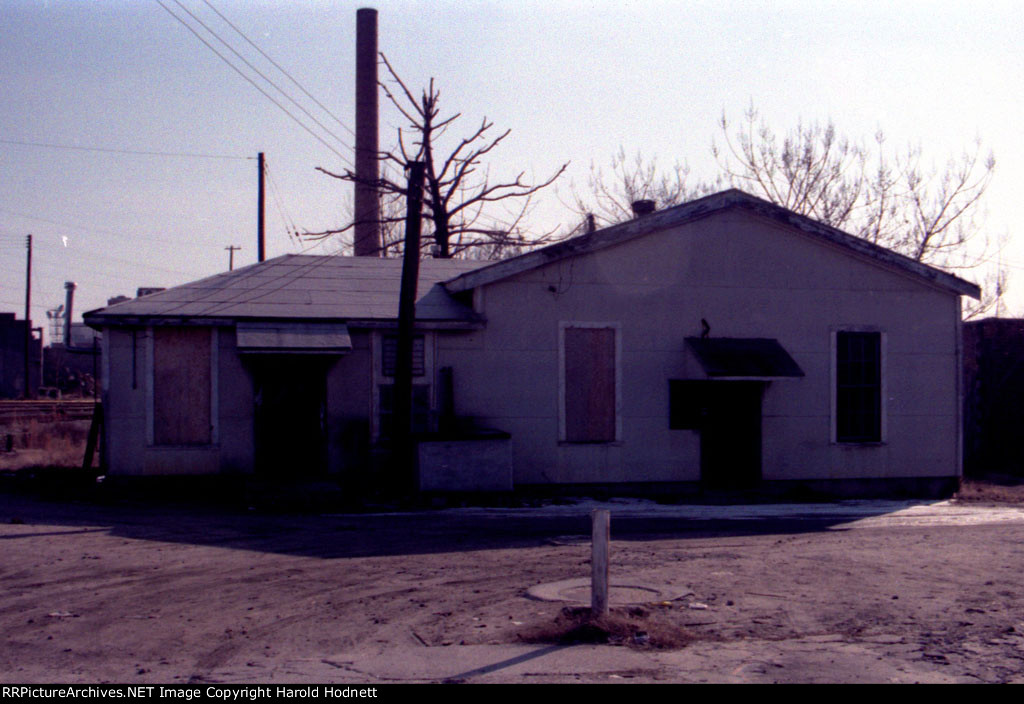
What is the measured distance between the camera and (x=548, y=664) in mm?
6637

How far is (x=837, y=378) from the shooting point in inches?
725

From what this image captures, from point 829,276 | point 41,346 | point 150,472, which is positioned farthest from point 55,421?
point 41,346

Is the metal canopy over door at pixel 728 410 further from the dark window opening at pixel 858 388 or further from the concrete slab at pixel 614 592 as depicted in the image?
the concrete slab at pixel 614 592

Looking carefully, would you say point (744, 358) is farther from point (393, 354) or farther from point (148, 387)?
point (148, 387)

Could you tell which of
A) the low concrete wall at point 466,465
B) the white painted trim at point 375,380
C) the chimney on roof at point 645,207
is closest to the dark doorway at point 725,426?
the low concrete wall at point 466,465

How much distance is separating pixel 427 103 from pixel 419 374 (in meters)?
4.79

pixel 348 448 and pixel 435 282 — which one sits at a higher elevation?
pixel 435 282

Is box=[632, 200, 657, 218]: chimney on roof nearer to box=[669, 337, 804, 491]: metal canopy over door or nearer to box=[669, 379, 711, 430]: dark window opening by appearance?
box=[669, 337, 804, 491]: metal canopy over door

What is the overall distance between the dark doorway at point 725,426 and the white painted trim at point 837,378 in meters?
1.37

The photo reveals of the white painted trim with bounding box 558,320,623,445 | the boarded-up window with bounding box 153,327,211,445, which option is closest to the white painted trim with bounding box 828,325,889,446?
the white painted trim with bounding box 558,320,623,445

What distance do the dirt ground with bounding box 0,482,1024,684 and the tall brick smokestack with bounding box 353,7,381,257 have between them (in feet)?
50.4

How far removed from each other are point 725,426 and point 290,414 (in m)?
7.73

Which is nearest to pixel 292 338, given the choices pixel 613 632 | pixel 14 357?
pixel 613 632
